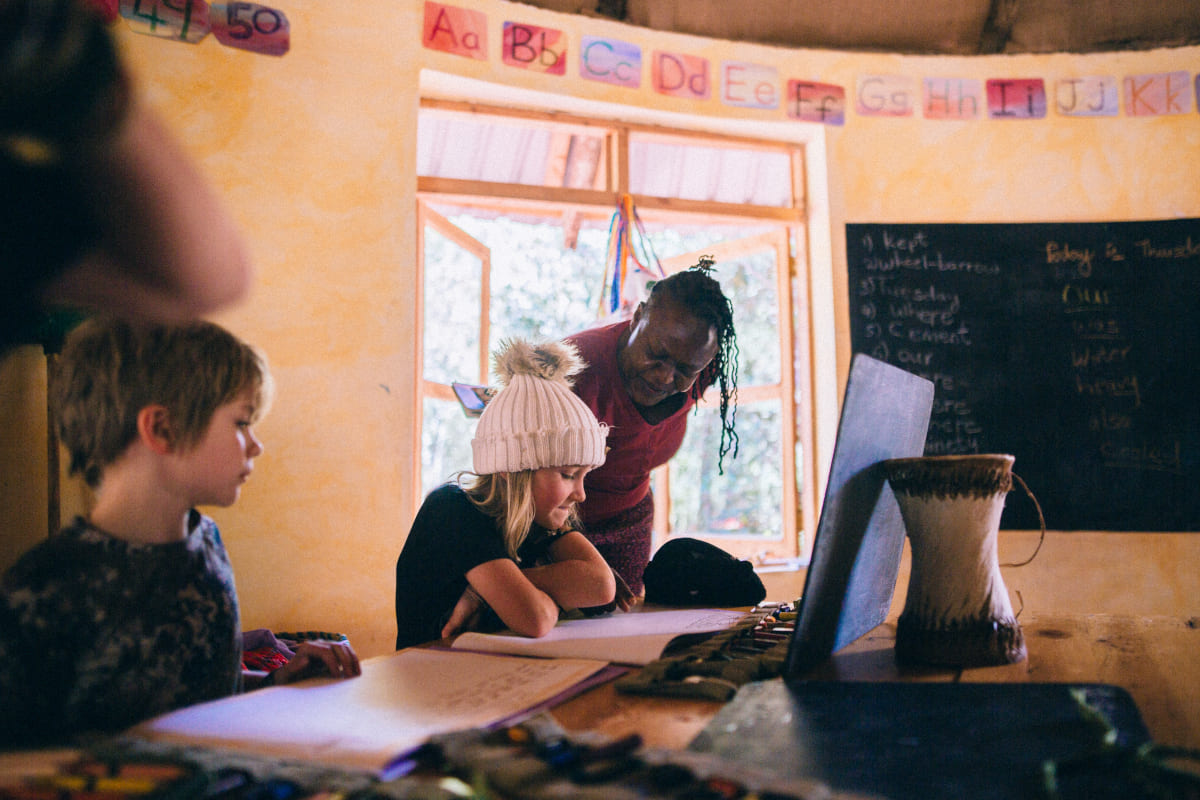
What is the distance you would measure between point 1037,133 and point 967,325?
0.80 meters

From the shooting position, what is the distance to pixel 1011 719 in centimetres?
60

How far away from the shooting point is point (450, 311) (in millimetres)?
2871

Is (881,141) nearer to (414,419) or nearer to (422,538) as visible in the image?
(414,419)

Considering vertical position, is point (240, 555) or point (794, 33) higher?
point (794, 33)

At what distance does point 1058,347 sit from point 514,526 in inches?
103

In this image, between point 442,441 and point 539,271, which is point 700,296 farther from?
point 539,271

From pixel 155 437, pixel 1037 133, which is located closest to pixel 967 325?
pixel 1037 133

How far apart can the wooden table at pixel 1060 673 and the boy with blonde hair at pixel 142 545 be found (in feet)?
1.03

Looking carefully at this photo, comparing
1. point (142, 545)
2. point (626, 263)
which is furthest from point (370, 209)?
point (142, 545)

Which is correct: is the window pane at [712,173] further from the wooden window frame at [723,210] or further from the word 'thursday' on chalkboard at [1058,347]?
the word 'thursday' on chalkboard at [1058,347]

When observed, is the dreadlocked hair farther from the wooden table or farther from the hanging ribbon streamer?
the wooden table

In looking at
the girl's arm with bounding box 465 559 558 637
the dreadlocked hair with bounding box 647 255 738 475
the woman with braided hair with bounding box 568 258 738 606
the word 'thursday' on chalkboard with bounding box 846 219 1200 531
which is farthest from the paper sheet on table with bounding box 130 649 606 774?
the word 'thursday' on chalkboard with bounding box 846 219 1200 531

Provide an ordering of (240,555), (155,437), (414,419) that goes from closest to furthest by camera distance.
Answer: (155,437), (240,555), (414,419)

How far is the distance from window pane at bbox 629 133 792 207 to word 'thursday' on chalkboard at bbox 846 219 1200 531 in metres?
0.43
